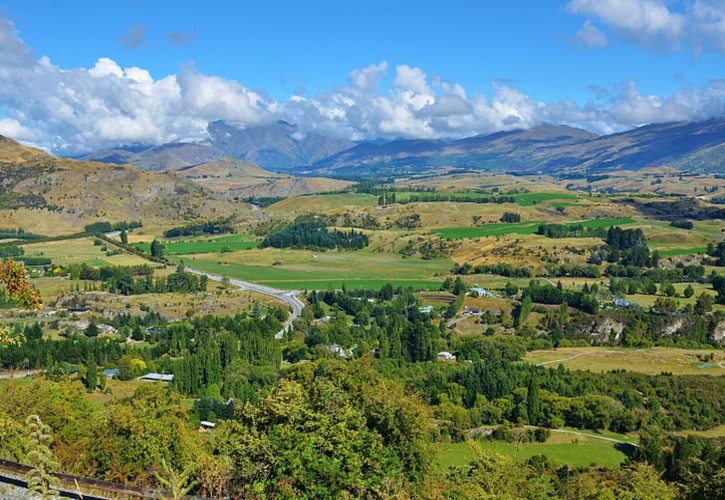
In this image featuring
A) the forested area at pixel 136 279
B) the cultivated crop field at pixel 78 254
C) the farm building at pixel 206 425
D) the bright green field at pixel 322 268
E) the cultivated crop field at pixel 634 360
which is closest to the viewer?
the farm building at pixel 206 425

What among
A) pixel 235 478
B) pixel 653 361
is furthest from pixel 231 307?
pixel 235 478

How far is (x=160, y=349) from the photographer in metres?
90.8

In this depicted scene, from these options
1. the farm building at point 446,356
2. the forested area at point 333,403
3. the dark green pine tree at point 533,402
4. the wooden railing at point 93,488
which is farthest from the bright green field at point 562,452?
the wooden railing at point 93,488

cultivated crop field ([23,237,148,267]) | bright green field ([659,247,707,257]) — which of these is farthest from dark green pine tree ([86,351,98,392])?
bright green field ([659,247,707,257])

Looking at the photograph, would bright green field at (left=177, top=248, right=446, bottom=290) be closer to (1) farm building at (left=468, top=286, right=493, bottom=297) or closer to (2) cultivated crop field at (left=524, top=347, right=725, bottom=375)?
(1) farm building at (left=468, top=286, right=493, bottom=297)

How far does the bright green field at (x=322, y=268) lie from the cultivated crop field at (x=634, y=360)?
45348mm

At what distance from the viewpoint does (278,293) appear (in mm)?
132500

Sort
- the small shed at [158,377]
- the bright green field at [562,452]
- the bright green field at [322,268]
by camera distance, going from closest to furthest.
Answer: the bright green field at [562,452], the small shed at [158,377], the bright green field at [322,268]

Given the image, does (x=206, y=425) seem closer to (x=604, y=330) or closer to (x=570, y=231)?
(x=604, y=330)

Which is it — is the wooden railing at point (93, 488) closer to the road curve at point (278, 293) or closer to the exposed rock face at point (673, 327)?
the road curve at point (278, 293)

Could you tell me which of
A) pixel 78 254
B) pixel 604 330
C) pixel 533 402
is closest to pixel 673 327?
pixel 604 330

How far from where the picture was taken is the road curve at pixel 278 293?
362 feet

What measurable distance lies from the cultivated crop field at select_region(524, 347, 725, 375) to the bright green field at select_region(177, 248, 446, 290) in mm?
45348

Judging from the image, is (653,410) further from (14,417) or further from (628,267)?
(628,267)
